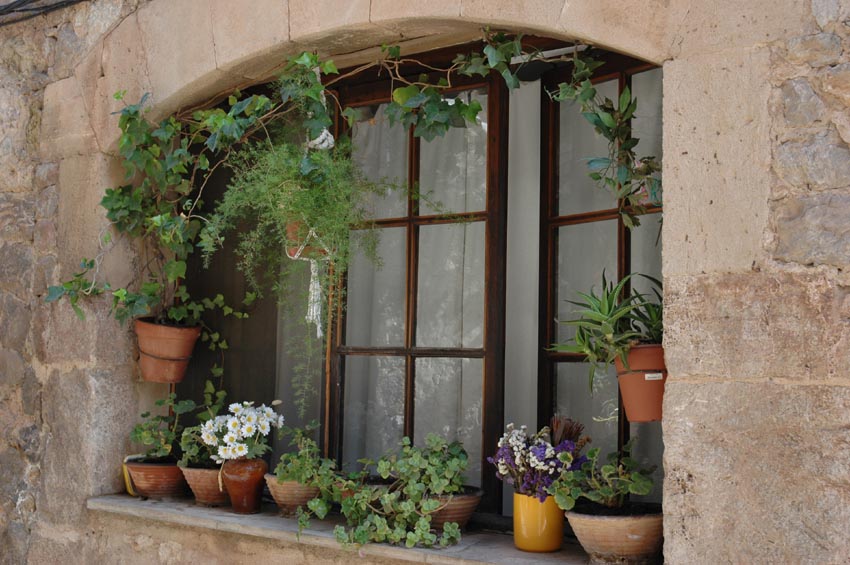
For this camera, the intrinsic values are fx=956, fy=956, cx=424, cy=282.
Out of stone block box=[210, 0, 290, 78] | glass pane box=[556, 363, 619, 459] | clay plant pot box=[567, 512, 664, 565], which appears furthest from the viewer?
stone block box=[210, 0, 290, 78]

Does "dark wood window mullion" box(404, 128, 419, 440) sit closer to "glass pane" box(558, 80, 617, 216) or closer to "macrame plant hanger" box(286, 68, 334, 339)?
"macrame plant hanger" box(286, 68, 334, 339)

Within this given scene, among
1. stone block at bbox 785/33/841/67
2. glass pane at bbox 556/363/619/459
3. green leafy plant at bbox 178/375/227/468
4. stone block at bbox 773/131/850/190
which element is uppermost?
stone block at bbox 785/33/841/67

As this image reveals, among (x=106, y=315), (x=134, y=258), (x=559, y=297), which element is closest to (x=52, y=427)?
(x=106, y=315)

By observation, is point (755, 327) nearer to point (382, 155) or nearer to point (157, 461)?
point (382, 155)

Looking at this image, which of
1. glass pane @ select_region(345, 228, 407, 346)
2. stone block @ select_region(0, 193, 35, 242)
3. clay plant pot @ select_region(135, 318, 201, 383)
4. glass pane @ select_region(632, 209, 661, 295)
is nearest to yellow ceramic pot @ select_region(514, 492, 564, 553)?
glass pane @ select_region(632, 209, 661, 295)

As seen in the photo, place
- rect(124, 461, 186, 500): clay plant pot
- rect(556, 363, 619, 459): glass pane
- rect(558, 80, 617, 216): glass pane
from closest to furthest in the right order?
rect(556, 363, 619, 459): glass pane → rect(558, 80, 617, 216): glass pane → rect(124, 461, 186, 500): clay plant pot

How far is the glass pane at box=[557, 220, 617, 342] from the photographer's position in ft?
9.97

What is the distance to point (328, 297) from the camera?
3.46 metres

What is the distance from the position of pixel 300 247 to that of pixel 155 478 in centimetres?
104

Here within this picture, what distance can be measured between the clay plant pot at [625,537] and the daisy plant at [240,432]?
125 cm

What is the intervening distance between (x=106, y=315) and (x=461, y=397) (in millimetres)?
1418

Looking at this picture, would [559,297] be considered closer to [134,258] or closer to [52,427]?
[134,258]

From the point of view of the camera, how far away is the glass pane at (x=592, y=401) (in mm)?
2967

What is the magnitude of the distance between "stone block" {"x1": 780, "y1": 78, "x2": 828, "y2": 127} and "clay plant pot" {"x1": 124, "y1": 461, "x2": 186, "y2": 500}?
2.46 meters
